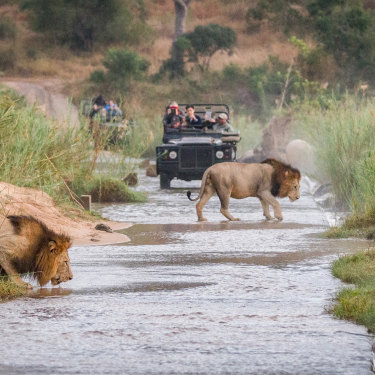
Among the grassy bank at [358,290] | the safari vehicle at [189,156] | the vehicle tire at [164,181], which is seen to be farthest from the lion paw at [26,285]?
the vehicle tire at [164,181]

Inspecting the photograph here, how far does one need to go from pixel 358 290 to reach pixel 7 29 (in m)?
77.7

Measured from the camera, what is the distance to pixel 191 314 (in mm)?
9977

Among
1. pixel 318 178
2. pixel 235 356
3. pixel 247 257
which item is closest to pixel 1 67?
pixel 318 178

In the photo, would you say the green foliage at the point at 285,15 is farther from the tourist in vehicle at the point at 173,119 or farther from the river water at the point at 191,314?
the river water at the point at 191,314

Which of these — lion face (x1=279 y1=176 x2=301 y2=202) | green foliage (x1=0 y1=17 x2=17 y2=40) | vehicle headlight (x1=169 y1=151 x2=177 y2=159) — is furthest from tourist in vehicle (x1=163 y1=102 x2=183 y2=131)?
green foliage (x1=0 y1=17 x2=17 y2=40)

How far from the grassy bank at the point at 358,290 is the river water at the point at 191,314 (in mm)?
129

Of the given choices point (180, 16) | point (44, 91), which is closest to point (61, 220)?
point (44, 91)

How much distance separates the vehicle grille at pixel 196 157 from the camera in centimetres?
2606

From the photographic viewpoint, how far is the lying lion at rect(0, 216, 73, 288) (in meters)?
11.0

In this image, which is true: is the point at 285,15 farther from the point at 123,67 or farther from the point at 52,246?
the point at 52,246

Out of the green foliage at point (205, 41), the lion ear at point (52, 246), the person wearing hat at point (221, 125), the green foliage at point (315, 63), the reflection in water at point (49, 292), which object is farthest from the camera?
→ the green foliage at point (205, 41)

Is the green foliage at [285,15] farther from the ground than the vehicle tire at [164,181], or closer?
farther from the ground

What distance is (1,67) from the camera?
260 feet

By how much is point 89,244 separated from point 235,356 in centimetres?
739
